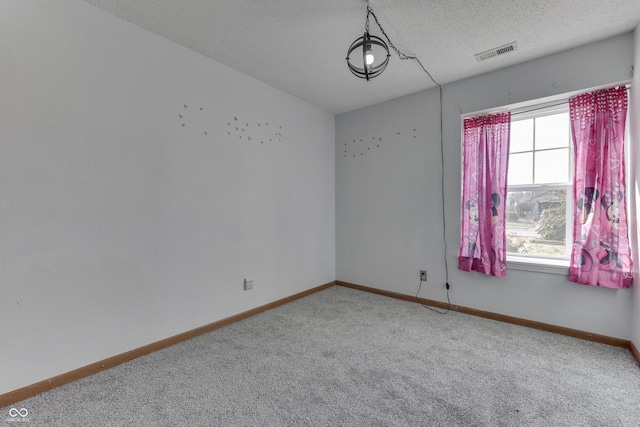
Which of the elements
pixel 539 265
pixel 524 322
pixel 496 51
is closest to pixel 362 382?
pixel 524 322

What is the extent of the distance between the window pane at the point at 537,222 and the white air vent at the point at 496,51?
4.25 feet

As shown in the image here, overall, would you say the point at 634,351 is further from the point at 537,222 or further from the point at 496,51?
the point at 496,51

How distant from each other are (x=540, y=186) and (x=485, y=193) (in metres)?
0.46

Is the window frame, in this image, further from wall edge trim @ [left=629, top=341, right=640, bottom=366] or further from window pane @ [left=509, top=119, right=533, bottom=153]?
wall edge trim @ [left=629, top=341, right=640, bottom=366]

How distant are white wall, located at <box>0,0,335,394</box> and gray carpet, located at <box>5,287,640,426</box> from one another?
13.0 inches

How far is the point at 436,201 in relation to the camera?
3.19 m

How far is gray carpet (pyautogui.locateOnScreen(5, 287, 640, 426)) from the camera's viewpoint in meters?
1.53

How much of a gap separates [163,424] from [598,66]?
393cm

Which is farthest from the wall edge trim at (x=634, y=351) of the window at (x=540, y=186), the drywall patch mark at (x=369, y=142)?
the drywall patch mark at (x=369, y=142)

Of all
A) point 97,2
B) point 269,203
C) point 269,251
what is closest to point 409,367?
point 269,251

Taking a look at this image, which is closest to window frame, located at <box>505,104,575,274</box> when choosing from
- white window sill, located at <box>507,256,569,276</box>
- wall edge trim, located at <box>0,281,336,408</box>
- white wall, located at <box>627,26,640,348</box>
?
white window sill, located at <box>507,256,569,276</box>

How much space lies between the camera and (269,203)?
3.15 metres

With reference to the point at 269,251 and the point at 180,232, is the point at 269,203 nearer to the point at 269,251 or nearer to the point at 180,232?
the point at 269,251

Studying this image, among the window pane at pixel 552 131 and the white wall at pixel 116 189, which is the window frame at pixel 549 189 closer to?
the window pane at pixel 552 131
